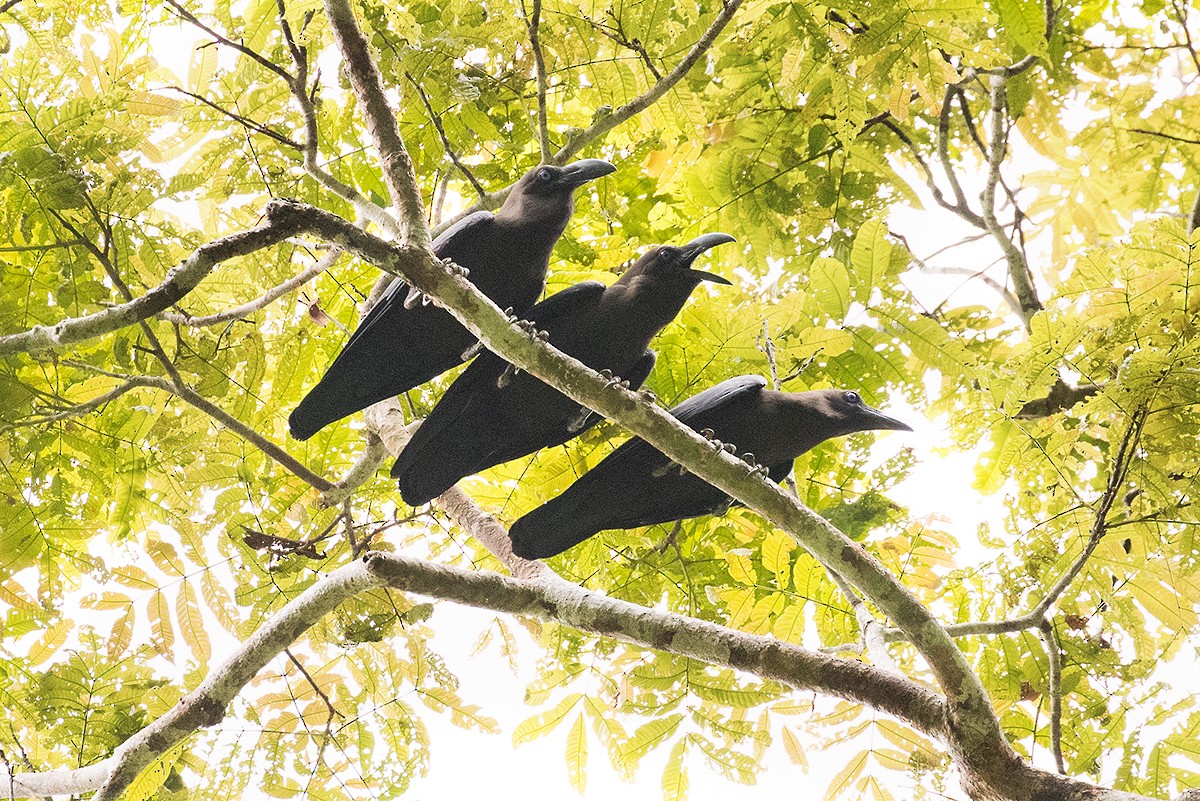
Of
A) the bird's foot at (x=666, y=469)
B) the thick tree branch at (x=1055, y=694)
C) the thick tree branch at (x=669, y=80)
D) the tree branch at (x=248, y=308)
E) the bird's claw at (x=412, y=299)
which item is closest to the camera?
the thick tree branch at (x=1055, y=694)

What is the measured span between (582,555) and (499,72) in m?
2.63

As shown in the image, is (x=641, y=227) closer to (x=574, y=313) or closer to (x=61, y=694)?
(x=574, y=313)

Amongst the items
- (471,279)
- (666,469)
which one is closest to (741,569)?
(666,469)

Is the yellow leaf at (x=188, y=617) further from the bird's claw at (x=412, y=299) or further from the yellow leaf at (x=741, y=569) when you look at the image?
the yellow leaf at (x=741, y=569)

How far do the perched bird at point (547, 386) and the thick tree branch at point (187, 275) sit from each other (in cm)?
169

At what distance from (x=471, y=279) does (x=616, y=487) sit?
4.18 feet

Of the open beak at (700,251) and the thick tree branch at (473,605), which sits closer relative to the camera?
the thick tree branch at (473,605)

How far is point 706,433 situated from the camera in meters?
4.68

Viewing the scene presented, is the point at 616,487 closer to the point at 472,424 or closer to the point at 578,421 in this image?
the point at 578,421

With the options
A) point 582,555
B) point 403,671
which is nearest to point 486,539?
point 582,555

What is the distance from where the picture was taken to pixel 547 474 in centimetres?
538

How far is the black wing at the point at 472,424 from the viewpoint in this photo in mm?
4789

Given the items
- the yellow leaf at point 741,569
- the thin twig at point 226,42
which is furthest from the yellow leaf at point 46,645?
the yellow leaf at point 741,569

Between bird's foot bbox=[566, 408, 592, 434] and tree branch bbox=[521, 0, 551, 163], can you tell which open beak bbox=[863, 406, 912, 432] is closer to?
bird's foot bbox=[566, 408, 592, 434]
